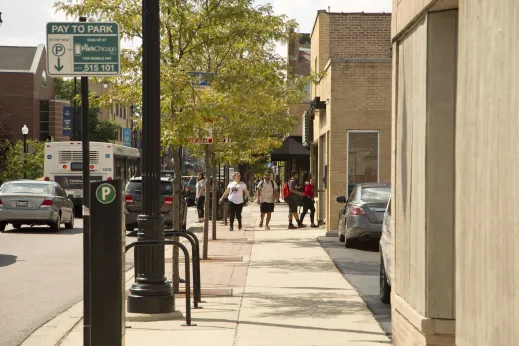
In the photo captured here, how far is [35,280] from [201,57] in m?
6.17

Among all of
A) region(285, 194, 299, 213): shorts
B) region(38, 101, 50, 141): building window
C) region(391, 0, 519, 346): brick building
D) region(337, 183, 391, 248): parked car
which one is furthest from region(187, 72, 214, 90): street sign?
region(38, 101, 50, 141): building window

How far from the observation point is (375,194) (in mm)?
20219

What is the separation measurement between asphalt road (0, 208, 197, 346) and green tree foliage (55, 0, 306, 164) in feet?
9.10

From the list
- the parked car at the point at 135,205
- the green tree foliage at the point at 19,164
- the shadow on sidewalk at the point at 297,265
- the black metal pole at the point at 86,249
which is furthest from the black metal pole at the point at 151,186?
the green tree foliage at the point at 19,164

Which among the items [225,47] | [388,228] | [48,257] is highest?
[225,47]

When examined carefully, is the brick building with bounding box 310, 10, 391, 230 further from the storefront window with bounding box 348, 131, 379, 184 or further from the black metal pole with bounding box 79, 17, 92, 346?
the black metal pole with bounding box 79, 17, 92, 346

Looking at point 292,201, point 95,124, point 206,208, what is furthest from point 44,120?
point 206,208

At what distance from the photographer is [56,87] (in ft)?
297

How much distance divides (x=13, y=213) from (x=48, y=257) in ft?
27.5

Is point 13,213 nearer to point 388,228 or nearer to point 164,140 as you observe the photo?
point 164,140

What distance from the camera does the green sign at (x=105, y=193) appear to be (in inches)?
248

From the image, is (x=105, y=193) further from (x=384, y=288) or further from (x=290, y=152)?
(x=290, y=152)

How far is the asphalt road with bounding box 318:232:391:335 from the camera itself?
11227 millimetres

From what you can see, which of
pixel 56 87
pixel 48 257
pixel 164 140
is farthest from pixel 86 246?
pixel 56 87
